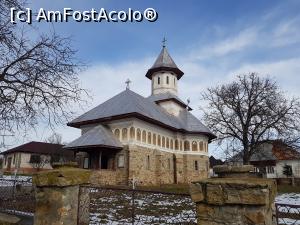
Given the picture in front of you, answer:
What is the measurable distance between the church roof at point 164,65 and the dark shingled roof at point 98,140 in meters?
14.9

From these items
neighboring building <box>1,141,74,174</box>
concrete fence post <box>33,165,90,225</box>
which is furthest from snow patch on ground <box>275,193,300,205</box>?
neighboring building <box>1,141,74,174</box>

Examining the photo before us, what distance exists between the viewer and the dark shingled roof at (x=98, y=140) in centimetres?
2339

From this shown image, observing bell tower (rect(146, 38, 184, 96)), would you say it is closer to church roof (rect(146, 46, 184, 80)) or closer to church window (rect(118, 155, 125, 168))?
church roof (rect(146, 46, 184, 80))

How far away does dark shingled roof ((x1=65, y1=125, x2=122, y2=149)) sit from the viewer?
2339 cm

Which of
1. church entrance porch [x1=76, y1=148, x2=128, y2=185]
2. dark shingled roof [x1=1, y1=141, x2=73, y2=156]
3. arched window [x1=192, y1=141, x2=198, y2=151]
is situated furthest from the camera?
dark shingled roof [x1=1, y1=141, x2=73, y2=156]

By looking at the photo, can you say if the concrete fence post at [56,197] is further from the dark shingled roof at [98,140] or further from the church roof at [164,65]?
the church roof at [164,65]

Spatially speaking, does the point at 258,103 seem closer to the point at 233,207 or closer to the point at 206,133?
the point at 206,133

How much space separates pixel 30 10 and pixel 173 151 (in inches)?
1035

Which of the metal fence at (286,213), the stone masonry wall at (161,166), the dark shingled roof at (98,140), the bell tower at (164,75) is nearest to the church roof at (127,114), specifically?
the dark shingled roof at (98,140)

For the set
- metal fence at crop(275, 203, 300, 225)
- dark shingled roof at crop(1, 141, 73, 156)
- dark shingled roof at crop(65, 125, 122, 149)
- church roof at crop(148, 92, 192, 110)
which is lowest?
metal fence at crop(275, 203, 300, 225)

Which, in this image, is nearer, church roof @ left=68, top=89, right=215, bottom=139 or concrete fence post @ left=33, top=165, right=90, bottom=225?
concrete fence post @ left=33, top=165, right=90, bottom=225

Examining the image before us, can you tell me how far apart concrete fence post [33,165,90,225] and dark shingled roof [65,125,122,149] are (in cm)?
1842

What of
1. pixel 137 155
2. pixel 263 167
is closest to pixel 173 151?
pixel 137 155

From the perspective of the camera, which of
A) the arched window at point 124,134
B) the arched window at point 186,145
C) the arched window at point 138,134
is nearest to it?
the arched window at point 124,134
